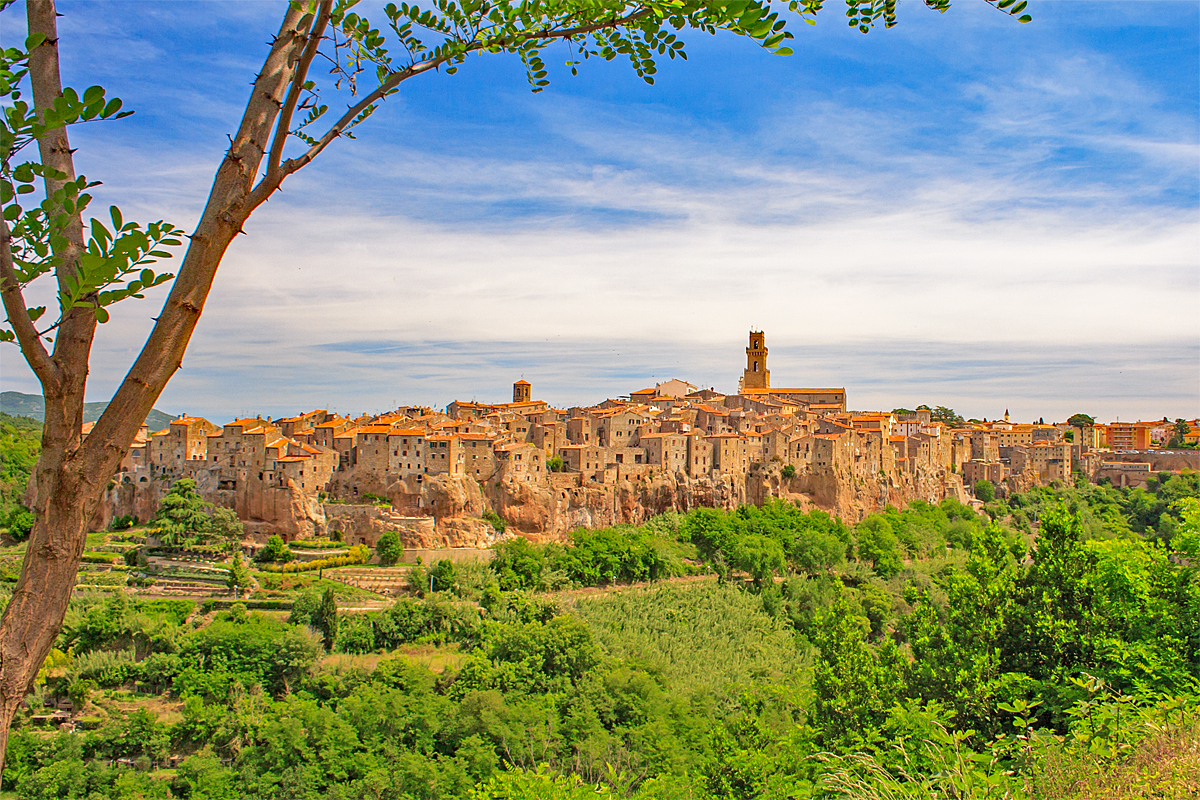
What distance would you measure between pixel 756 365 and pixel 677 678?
150 feet

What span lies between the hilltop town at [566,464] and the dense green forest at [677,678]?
2.67 meters

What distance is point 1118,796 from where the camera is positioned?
10.8ft

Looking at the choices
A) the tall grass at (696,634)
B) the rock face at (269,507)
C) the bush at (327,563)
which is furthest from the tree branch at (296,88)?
the rock face at (269,507)

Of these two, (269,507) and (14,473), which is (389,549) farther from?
(14,473)

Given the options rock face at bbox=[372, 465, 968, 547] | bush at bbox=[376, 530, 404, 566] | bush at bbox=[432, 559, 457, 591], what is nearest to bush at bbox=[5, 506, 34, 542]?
rock face at bbox=[372, 465, 968, 547]

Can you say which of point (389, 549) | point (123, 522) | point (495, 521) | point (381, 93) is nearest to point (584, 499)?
point (495, 521)

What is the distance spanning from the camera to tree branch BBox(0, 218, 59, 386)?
1711 millimetres

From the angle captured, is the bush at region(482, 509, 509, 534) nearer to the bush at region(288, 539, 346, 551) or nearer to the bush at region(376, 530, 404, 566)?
the bush at region(376, 530, 404, 566)

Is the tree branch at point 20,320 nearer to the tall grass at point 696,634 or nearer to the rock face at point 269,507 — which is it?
the tall grass at point 696,634

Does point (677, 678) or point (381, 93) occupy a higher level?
point (381, 93)

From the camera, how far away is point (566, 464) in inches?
1324

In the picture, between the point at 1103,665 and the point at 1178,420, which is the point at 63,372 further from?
the point at 1178,420

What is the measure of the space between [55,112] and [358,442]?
96.2ft

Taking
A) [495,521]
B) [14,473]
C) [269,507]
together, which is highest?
[14,473]
